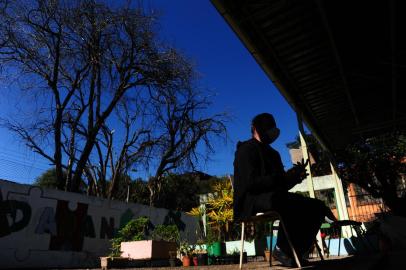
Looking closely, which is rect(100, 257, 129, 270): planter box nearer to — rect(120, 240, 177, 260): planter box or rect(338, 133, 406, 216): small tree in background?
rect(120, 240, 177, 260): planter box

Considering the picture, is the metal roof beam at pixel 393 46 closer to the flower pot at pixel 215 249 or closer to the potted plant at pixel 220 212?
the flower pot at pixel 215 249

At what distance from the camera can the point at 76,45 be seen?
37.8 feet

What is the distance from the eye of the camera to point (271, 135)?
2.84m

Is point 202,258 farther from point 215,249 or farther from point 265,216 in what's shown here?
point 265,216

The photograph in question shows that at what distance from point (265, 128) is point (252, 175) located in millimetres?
494

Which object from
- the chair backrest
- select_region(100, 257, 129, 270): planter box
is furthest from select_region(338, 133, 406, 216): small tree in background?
the chair backrest

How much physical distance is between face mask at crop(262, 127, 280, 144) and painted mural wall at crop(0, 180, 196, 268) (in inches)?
249

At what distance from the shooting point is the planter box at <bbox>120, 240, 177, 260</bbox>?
19.4ft

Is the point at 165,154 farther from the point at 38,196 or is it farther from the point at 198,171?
the point at 38,196

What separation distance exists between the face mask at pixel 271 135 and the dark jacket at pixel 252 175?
0.20 feet

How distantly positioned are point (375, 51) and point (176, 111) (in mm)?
11519

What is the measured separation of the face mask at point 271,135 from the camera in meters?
2.83

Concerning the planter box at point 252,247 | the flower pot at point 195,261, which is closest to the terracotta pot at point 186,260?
the flower pot at point 195,261

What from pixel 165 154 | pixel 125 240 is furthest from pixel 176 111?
pixel 125 240
